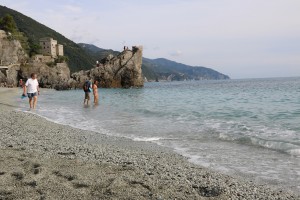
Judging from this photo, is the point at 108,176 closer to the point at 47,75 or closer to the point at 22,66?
the point at 22,66

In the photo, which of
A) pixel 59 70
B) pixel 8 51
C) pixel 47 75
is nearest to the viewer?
pixel 8 51

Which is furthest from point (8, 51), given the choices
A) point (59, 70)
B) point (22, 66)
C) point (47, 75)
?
point (59, 70)

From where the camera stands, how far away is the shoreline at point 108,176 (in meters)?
5.65

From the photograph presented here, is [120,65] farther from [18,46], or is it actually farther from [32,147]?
[32,147]

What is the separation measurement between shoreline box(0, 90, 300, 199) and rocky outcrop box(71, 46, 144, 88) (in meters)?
89.6

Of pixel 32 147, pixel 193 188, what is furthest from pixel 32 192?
pixel 32 147

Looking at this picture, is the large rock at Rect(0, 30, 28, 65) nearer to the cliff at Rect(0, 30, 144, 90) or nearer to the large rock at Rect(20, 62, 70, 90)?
the cliff at Rect(0, 30, 144, 90)

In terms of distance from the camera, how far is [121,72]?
3930 inches

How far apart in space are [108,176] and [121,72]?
94161mm

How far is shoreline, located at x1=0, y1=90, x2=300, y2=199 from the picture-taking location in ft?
18.5

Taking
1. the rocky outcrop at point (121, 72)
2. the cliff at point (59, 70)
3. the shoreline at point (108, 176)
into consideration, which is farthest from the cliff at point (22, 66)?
the shoreline at point (108, 176)

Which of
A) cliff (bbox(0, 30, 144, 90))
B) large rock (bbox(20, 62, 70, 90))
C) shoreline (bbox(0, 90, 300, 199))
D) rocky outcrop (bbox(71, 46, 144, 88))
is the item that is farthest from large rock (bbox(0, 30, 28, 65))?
shoreline (bbox(0, 90, 300, 199))

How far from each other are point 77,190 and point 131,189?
956 mm

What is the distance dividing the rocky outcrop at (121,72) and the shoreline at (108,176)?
89.6 meters
